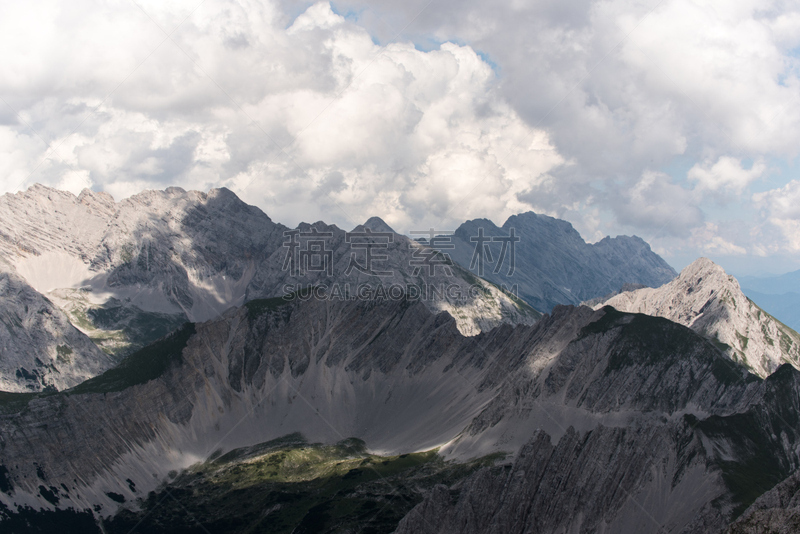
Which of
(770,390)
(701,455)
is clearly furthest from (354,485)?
(770,390)

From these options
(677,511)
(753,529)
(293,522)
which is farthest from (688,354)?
(753,529)

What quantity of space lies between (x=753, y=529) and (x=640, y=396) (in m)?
137

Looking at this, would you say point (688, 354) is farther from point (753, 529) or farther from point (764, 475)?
point (753, 529)

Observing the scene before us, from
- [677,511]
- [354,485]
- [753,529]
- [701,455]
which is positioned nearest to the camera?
[753,529]

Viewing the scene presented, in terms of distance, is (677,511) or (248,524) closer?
(677,511)

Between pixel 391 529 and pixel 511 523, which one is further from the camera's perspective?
pixel 391 529

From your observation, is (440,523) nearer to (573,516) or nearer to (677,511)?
(573,516)

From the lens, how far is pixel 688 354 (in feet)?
637

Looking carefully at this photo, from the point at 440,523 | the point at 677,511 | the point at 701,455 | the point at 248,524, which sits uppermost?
the point at 701,455

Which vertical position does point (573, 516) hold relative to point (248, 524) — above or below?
above

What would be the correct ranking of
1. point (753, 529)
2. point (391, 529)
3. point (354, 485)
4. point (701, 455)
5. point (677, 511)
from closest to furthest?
point (753, 529) < point (677, 511) < point (701, 455) < point (391, 529) < point (354, 485)

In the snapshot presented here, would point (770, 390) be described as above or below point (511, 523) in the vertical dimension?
above

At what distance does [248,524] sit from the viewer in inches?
7677

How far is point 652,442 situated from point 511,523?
38.9 m
